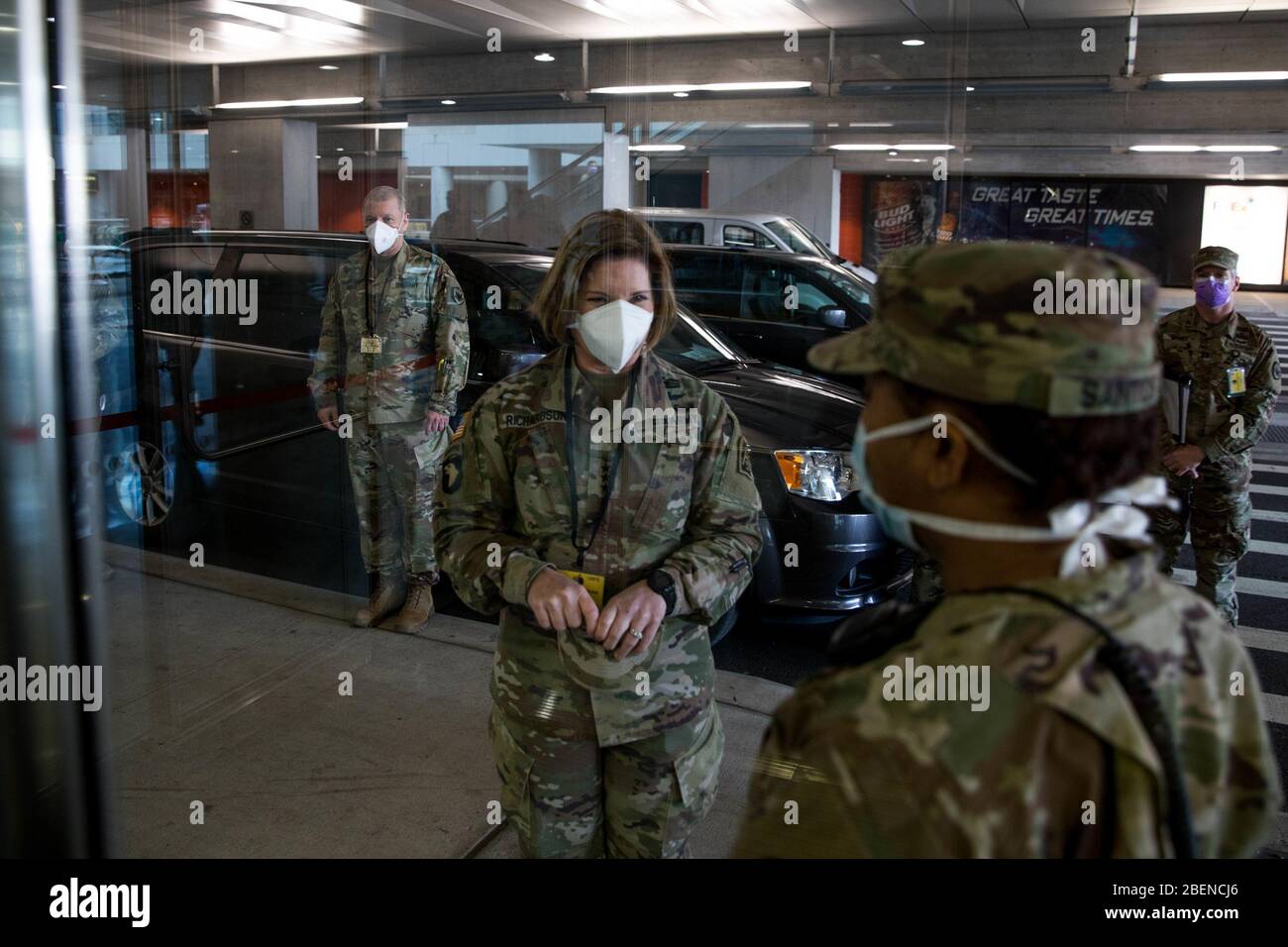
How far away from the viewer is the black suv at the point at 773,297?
826 cm

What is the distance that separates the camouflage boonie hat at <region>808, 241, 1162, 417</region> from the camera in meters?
1.16

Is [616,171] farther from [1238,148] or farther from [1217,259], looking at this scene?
[1238,148]

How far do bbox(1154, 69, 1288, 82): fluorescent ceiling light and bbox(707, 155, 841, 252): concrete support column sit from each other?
8270mm

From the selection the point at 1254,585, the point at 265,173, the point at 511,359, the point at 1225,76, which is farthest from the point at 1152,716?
the point at 1225,76

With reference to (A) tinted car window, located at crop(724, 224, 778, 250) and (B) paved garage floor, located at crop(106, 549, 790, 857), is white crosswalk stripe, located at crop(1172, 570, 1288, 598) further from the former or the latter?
(A) tinted car window, located at crop(724, 224, 778, 250)

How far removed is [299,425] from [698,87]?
2.65m

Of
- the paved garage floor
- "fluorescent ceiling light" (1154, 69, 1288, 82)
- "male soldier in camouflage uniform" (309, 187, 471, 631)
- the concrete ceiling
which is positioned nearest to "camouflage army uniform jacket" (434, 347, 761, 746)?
the paved garage floor

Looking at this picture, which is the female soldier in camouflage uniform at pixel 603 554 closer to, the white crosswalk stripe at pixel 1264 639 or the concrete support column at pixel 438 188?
the concrete support column at pixel 438 188

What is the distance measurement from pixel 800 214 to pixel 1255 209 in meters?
24.4

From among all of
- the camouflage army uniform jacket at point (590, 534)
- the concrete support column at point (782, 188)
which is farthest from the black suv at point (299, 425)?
the camouflage army uniform jacket at point (590, 534)

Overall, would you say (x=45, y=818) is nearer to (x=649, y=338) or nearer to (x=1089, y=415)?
(x=649, y=338)

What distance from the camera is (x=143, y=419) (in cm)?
403

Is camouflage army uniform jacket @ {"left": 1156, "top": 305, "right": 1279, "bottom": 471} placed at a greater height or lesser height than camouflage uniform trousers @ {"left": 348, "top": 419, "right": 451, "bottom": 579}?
greater
